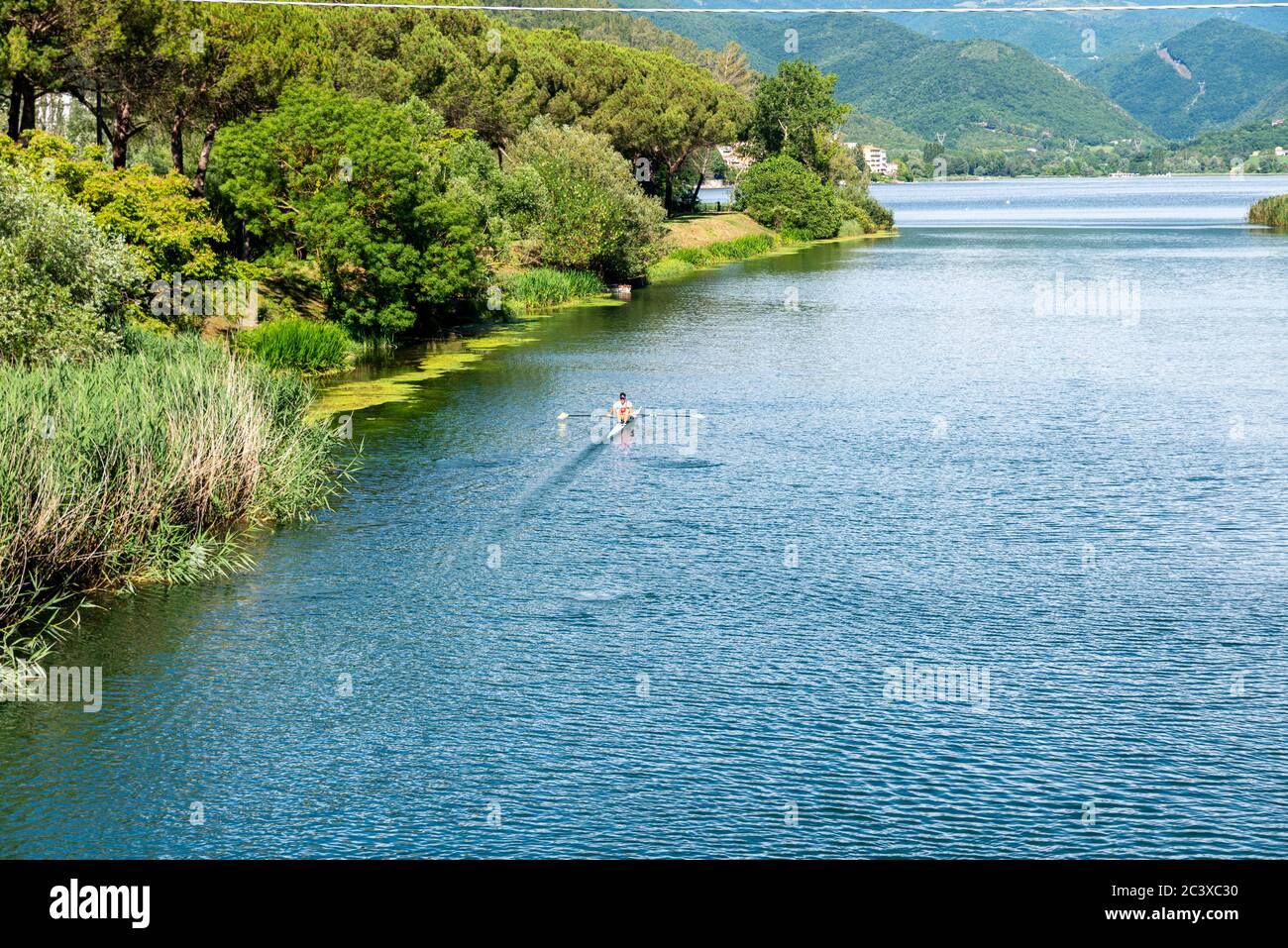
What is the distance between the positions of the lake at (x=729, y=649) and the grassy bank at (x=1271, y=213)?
3913 inches

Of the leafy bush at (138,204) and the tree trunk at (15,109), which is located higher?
the tree trunk at (15,109)

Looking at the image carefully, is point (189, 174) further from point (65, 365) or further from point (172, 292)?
point (65, 365)

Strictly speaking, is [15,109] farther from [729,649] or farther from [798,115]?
[798,115]

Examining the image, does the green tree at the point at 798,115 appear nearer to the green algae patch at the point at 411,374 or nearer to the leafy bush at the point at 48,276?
the green algae patch at the point at 411,374

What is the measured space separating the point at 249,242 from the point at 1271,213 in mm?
111625

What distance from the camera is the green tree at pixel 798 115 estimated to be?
142250mm

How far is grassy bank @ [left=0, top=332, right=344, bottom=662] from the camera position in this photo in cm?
2433

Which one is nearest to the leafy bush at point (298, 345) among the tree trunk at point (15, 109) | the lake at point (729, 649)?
→ the lake at point (729, 649)

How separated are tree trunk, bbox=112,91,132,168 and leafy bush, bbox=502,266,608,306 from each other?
1984cm

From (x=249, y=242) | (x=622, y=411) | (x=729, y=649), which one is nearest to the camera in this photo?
(x=729, y=649)

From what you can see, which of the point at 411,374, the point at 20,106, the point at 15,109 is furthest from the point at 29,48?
the point at 411,374

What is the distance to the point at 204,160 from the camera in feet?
204
